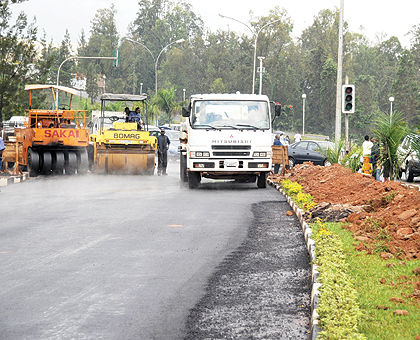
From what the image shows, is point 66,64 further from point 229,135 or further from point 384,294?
point 384,294

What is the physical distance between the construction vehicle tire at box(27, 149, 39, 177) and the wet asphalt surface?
48.1ft

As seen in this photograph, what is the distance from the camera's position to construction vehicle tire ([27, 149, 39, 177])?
22712 millimetres

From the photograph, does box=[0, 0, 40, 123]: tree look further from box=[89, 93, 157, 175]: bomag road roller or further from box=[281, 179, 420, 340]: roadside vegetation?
box=[281, 179, 420, 340]: roadside vegetation

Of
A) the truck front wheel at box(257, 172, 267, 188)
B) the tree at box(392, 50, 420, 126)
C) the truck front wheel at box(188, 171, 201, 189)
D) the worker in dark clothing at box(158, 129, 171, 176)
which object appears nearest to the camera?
the truck front wheel at box(188, 171, 201, 189)

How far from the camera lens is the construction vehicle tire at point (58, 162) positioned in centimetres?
2333

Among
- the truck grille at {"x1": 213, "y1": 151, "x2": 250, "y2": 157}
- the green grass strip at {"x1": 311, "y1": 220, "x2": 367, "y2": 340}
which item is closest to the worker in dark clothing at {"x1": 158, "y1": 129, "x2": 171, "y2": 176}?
the truck grille at {"x1": 213, "y1": 151, "x2": 250, "y2": 157}

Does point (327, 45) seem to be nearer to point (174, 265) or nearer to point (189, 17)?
point (189, 17)

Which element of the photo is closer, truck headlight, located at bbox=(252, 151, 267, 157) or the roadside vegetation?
the roadside vegetation

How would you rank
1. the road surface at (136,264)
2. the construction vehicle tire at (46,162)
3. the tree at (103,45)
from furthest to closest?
the tree at (103,45) → the construction vehicle tire at (46,162) → the road surface at (136,264)

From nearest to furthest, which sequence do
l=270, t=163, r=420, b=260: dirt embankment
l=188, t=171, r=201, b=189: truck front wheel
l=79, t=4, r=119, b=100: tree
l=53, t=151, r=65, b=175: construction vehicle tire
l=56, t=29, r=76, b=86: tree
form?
l=270, t=163, r=420, b=260: dirt embankment, l=188, t=171, r=201, b=189: truck front wheel, l=53, t=151, r=65, b=175: construction vehicle tire, l=56, t=29, r=76, b=86: tree, l=79, t=4, r=119, b=100: tree

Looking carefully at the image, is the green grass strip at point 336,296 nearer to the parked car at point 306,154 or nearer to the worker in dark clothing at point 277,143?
the worker in dark clothing at point 277,143

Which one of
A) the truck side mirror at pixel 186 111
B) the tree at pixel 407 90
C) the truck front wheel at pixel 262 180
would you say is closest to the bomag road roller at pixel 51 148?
the truck side mirror at pixel 186 111

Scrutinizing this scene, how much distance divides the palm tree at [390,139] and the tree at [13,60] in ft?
70.9

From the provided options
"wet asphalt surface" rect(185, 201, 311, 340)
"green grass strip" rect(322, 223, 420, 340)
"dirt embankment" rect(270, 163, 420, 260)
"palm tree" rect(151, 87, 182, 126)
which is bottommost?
"wet asphalt surface" rect(185, 201, 311, 340)
